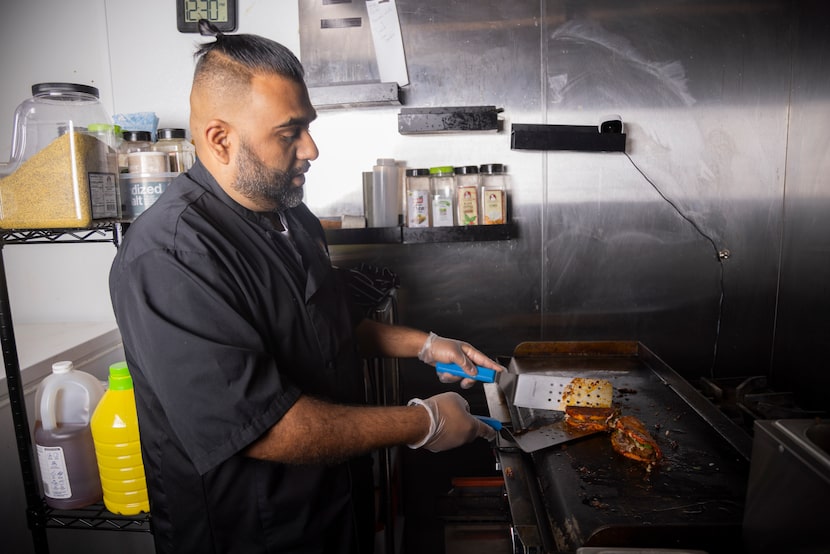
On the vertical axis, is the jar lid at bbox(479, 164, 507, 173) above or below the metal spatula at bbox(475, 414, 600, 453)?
above

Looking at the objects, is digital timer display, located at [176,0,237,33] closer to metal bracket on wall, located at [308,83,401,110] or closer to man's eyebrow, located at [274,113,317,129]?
metal bracket on wall, located at [308,83,401,110]

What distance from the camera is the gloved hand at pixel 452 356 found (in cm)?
138

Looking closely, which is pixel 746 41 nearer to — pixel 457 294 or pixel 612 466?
pixel 457 294

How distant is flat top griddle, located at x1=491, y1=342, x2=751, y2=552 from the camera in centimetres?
91

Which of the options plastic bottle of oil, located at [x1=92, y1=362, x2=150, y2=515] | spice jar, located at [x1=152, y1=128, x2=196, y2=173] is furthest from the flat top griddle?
spice jar, located at [x1=152, y1=128, x2=196, y2=173]

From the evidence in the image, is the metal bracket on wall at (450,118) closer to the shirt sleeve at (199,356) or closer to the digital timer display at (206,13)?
the digital timer display at (206,13)

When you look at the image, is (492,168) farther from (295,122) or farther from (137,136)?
(137,136)

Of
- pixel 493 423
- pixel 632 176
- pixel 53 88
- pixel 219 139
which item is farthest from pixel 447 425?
pixel 632 176

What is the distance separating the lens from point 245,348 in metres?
0.88

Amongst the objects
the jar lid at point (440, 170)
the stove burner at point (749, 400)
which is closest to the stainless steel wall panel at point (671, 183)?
the stove burner at point (749, 400)

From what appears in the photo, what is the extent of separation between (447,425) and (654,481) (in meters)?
0.45

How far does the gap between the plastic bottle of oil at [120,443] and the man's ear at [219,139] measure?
569mm

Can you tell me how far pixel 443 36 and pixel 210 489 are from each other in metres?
1.68

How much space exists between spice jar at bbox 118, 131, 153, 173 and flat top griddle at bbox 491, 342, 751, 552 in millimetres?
1202
